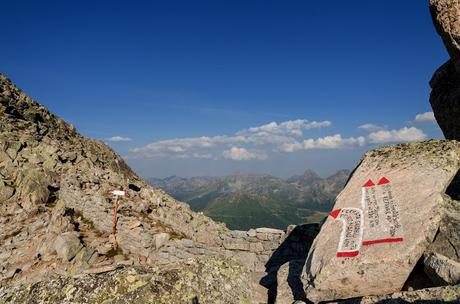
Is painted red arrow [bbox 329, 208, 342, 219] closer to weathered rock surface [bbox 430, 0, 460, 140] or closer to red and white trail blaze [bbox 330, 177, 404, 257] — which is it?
red and white trail blaze [bbox 330, 177, 404, 257]

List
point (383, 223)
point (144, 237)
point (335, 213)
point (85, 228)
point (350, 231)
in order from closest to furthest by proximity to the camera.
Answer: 1. point (383, 223)
2. point (350, 231)
3. point (335, 213)
4. point (144, 237)
5. point (85, 228)

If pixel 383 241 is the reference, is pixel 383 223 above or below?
above

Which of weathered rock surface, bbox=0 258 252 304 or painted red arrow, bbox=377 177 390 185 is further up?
painted red arrow, bbox=377 177 390 185

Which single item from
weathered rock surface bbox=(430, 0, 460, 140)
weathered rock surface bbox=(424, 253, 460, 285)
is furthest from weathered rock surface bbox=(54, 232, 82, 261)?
weathered rock surface bbox=(430, 0, 460, 140)

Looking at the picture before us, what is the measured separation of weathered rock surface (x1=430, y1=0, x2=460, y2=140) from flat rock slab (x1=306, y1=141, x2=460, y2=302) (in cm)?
594

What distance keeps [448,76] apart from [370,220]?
44.5 feet

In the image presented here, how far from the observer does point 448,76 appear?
19.6 meters

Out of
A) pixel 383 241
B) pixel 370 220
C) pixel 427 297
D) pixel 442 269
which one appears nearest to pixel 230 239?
pixel 370 220

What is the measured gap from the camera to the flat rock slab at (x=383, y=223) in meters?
10.1

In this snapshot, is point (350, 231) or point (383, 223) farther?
point (350, 231)

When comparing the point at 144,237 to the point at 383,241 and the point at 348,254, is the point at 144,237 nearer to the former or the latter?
the point at 348,254

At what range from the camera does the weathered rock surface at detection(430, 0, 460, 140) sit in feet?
49.6

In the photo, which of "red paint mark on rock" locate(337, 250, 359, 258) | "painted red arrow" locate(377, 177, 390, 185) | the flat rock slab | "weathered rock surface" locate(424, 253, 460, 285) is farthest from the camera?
"painted red arrow" locate(377, 177, 390, 185)

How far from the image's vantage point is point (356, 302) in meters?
9.45
